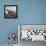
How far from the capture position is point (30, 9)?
429 centimetres

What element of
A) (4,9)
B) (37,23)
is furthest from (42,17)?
(4,9)

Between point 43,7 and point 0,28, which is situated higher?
point 43,7

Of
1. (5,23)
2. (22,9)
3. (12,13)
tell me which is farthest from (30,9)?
(5,23)

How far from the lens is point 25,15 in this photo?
169 inches

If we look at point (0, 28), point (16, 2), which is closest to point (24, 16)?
point (16, 2)

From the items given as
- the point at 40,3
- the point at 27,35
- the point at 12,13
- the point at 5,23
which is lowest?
the point at 27,35

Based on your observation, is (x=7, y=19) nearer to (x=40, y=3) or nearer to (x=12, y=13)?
(x=12, y=13)

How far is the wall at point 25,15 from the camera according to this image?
4.28 meters

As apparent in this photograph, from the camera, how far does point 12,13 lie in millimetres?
4285

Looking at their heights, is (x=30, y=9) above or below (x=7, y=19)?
above

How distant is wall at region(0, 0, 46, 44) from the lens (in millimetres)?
4277

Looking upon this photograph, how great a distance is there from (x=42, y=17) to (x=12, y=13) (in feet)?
3.17

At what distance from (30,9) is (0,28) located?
1138 mm

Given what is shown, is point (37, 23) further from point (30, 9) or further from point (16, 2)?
point (16, 2)
